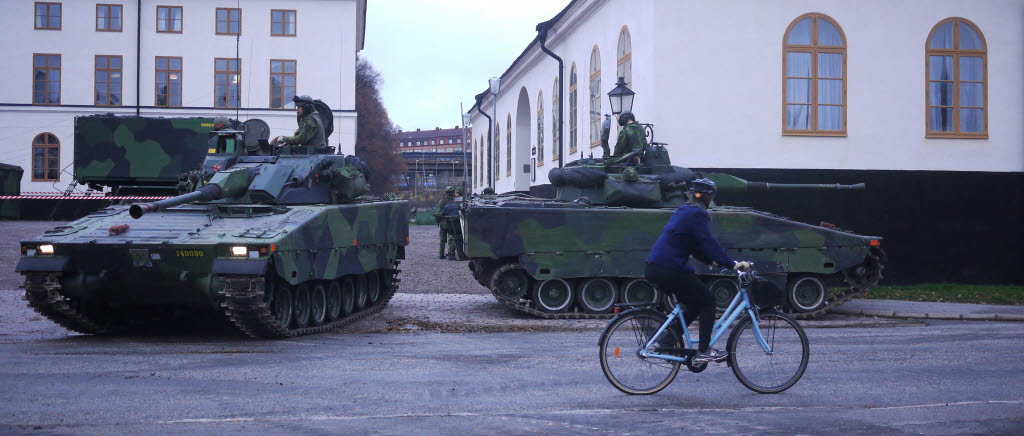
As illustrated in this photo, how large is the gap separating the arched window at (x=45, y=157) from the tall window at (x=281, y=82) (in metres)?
8.44

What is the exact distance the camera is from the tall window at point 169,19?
37594mm

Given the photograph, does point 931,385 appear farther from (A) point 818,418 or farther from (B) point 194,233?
(B) point 194,233

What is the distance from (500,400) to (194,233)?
4.85 metres

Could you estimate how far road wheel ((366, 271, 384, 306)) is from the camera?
14376mm

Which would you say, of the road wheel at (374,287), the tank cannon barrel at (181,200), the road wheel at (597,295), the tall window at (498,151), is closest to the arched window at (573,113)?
the road wheel at (374,287)

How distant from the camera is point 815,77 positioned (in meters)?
17.9

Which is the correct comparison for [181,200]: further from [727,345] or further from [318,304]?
[727,345]

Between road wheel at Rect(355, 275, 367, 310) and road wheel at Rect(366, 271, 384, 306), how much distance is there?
0.20 metres

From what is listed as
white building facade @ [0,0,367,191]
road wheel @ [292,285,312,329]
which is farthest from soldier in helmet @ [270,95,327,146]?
white building facade @ [0,0,367,191]

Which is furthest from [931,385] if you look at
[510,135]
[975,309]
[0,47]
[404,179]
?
[404,179]

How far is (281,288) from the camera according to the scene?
1098 centimetres

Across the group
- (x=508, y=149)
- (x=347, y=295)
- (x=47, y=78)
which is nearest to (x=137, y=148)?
(x=347, y=295)

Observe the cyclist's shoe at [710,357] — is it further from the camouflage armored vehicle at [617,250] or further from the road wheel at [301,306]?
the camouflage armored vehicle at [617,250]

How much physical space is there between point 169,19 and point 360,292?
27555mm
